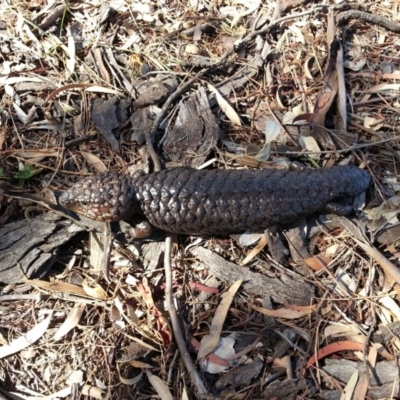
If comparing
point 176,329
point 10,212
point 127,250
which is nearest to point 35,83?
point 10,212

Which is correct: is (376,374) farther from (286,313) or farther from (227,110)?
(227,110)

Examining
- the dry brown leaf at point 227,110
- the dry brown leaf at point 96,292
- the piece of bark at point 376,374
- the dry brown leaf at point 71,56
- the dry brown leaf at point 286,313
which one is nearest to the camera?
the piece of bark at point 376,374

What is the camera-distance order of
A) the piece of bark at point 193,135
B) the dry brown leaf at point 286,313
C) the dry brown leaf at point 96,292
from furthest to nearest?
1. the piece of bark at point 193,135
2. the dry brown leaf at point 96,292
3. the dry brown leaf at point 286,313

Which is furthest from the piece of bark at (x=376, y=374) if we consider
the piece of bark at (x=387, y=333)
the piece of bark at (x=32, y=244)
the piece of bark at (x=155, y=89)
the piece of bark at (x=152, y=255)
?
the piece of bark at (x=155, y=89)

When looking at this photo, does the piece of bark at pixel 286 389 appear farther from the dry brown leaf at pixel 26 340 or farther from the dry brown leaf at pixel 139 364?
the dry brown leaf at pixel 26 340

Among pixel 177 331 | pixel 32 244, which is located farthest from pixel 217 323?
pixel 32 244

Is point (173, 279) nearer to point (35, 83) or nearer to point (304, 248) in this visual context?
point (304, 248)

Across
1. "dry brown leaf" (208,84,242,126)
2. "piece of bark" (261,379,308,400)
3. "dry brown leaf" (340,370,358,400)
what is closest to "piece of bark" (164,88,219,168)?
"dry brown leaf" (208,84,242,126)
